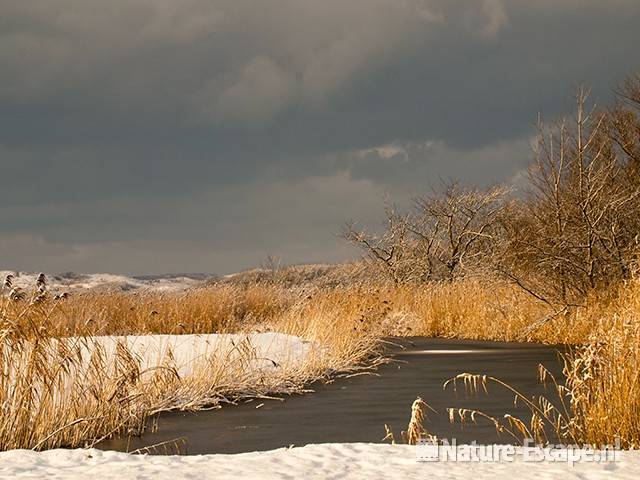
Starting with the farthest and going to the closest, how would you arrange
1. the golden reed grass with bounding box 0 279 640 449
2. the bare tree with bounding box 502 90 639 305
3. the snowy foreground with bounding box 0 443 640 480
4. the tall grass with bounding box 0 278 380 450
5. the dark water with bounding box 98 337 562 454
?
the bare tree with bounding box 502 90 639 305, the dark water with bounding box 98 337 562 454, the tall grass with bounding box 0 278 380 450, the golden reed grass with bounding box 0 279 640 449, the snowy foreground with bounding box 0 443 640 480

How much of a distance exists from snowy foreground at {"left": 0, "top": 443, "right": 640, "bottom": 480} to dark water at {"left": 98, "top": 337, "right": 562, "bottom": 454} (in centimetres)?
184

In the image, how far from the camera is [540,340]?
1831cm

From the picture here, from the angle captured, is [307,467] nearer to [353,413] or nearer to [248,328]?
[353,413]

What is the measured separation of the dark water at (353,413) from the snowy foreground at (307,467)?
1838 mm

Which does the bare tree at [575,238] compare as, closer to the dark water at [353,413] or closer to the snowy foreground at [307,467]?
the dark water at [353,413]

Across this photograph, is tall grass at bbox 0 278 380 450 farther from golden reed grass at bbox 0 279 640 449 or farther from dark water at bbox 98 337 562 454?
dark water at bbox 98 337 562 454

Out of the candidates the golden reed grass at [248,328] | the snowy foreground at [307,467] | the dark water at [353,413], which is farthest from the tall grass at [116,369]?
the snowy foreground at [307,467]

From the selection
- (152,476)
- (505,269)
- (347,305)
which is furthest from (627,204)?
(152,476)

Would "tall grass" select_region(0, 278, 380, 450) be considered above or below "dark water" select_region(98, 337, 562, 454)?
above

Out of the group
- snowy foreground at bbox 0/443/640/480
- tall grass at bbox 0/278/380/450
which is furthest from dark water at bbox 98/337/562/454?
snowy foreground at bbox 0/443/640/480

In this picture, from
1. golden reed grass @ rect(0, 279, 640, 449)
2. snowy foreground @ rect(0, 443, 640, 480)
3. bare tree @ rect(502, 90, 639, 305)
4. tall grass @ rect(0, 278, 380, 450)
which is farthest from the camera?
bare tree @ rect(502, 90, 639, 305)

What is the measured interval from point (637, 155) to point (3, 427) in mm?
22802

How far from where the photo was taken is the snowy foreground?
15.2 feet

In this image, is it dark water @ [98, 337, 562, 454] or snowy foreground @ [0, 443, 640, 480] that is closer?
snowy foreground @ [0, 443, 640, 480]
